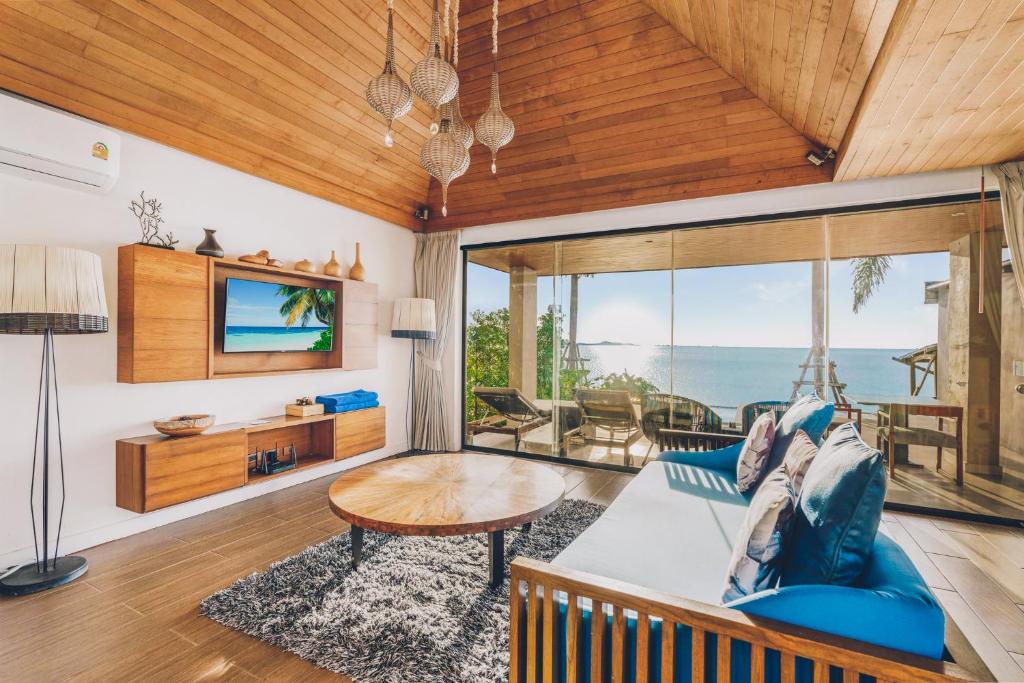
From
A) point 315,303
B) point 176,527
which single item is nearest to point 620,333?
point 315,303

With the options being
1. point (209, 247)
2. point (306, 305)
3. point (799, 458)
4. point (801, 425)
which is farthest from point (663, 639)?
point (306, 305)

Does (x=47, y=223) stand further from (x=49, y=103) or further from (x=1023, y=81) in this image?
(x=1023, y=81)

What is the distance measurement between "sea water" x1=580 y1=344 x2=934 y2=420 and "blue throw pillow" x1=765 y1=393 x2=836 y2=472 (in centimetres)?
154

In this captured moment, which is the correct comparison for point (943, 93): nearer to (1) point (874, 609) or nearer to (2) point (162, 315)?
(1) point (874, 609)

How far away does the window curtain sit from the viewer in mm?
5156

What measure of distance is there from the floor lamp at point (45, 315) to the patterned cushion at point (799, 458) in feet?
11.0

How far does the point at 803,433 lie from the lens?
2143 millimetres

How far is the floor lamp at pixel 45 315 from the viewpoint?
2.17 meters

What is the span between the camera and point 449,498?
7.38ft

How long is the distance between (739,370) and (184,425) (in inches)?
167

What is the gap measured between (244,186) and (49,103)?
44.6 inches

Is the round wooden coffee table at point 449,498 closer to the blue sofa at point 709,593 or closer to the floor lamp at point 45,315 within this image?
the blue sofa at point 709,593

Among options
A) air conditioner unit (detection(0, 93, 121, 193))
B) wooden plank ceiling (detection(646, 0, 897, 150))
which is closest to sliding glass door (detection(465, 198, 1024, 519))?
wooden plank ceiling (detection(646, 0, 897, 150))

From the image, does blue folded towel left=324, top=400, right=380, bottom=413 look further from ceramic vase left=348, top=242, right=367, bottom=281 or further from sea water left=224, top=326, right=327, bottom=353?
ceramic vase left=348, top=242, right=367, bottom=281
